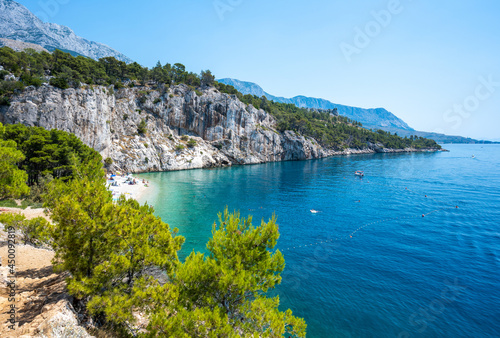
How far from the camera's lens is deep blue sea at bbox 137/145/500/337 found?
1786 cm

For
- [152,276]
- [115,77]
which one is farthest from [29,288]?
[115,77]

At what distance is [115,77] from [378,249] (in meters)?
117

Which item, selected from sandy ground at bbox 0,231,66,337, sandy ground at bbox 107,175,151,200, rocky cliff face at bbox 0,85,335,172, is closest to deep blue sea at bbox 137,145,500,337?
sandy ground at bbox 107,175,151,200

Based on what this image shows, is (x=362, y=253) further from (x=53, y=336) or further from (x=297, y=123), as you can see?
(x=297, y=123)

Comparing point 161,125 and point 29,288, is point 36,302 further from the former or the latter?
point 161,125

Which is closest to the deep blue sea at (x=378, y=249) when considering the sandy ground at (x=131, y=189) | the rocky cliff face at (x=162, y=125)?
the sandy ground at (x=131, y=189)

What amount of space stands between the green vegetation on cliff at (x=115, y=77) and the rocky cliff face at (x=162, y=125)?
14.0 feet

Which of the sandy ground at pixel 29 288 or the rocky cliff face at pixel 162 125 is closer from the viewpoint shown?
the sandy ground at pixel 29 288

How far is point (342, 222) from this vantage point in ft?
124

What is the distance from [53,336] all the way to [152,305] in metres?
3.97

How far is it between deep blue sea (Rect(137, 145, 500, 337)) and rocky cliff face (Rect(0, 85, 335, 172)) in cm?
3228

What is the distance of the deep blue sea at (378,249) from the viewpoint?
1786 cm

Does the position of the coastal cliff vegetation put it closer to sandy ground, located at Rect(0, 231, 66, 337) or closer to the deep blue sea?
sandy ground, located at Rect(0, 231, 66, 337)

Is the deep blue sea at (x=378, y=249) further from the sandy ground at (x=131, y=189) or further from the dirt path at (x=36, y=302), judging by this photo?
the dirt path at (x=36, y=302)
